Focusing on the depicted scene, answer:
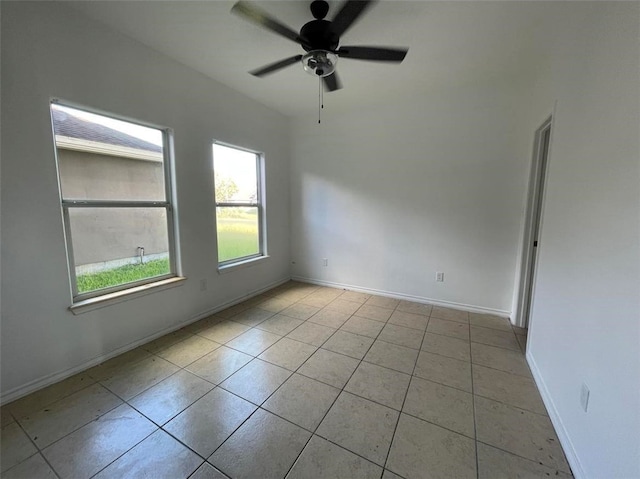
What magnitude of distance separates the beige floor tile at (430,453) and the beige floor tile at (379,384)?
189mm

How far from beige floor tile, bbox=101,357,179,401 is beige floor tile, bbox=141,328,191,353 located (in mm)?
182

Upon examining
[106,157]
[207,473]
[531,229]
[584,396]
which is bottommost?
[207,473]

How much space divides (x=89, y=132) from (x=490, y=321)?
14.0ft

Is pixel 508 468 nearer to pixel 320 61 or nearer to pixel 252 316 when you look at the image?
pixel 252 316

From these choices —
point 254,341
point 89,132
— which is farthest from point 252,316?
point 89,132

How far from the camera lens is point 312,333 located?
261 centimetres

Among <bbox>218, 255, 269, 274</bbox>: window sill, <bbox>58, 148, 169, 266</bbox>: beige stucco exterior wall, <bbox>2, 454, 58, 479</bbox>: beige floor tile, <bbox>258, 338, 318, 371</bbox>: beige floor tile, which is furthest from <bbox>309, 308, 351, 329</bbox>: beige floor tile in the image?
<bbox>2, 454, 58, 479</bbox>: beige floor tile

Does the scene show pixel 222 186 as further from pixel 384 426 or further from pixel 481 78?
pixel 481 78

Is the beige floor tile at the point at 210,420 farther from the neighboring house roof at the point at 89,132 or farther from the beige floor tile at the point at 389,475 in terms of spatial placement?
the neighboring house roof at the point at 89,132

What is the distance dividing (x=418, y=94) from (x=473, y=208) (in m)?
1.54

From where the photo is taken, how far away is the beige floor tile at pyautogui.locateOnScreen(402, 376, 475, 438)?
153 cm

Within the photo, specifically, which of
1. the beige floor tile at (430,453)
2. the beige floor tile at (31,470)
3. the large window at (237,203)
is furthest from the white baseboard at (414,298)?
the beige floor tile at (31,470)

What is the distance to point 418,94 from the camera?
122 inches

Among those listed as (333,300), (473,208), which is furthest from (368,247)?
(473,208)
